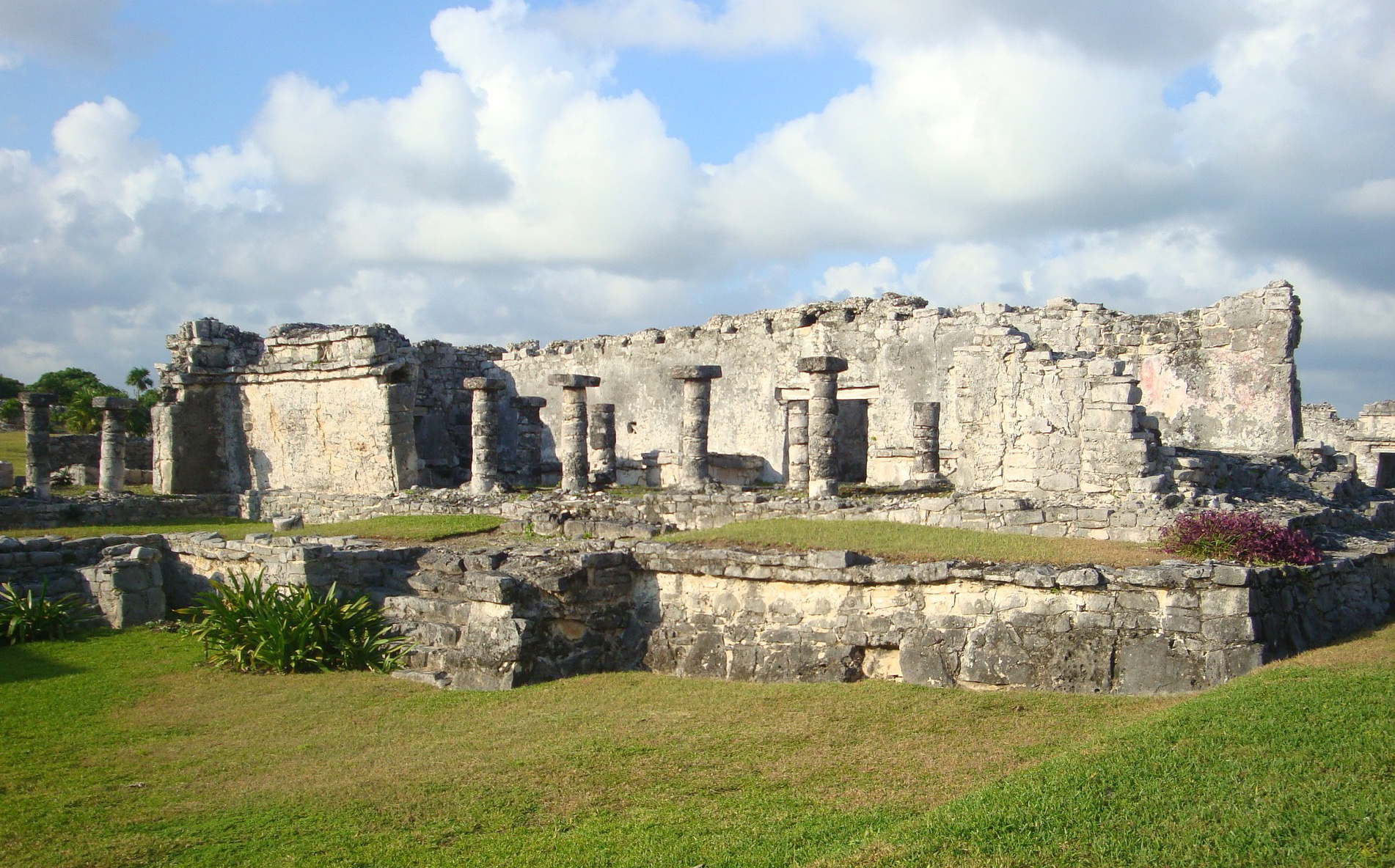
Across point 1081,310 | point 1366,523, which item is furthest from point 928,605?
point 1081,310

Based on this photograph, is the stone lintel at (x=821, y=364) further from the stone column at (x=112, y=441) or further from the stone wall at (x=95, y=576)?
the stone column at (x=112, y=441)

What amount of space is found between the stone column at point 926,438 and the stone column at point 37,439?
18.4 m

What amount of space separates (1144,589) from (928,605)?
1772 mm

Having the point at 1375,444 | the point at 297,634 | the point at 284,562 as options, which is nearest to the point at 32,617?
the point at 284,562

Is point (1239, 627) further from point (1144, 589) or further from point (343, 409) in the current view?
point (343, 409)

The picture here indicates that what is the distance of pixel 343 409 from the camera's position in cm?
2131

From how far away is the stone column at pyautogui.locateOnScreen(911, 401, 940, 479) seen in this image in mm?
18141

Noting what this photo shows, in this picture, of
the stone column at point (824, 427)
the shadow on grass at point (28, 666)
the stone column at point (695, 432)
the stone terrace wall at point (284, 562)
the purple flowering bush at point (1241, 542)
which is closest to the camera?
the purple flowering bush at point (1241, 542)

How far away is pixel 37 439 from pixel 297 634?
662 inches

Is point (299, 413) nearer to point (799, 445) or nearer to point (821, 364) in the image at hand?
point (799, 445)

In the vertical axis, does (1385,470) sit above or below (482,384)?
below

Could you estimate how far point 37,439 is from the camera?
22484mm

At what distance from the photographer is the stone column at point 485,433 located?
19906mm

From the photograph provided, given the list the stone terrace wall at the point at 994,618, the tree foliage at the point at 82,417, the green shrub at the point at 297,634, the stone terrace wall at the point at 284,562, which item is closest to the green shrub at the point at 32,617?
the stone terrace wall at the point at 284,562
